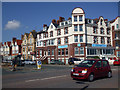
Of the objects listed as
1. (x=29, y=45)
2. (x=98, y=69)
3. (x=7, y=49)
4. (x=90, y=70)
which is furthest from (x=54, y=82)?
(x=7, y=49)

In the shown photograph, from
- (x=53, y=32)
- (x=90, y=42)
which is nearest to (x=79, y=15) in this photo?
(x=90, y=42)

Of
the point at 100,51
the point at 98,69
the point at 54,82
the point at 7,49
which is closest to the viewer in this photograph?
the point at 54,82

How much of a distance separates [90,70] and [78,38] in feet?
103

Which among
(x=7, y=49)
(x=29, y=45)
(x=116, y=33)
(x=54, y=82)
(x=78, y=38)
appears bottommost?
(x=54, y=82)

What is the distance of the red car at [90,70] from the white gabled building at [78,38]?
96.7 feet

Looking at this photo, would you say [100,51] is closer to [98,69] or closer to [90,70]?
[98,69]

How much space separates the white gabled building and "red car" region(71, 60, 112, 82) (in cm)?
2947

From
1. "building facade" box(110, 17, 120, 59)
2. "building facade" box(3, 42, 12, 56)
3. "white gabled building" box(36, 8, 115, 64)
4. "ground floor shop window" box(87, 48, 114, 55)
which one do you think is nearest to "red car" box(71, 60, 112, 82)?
"white gabled building" box(36, 8, 115, 64)

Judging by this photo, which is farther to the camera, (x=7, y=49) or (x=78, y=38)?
(x=7, y=49)

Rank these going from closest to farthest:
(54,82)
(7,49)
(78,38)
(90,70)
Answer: (54,82) → (90,70) → (78,38) → (7,49)

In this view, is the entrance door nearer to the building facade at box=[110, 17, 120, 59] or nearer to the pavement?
the pavement

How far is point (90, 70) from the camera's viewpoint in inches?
461

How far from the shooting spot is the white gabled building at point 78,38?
43000mm

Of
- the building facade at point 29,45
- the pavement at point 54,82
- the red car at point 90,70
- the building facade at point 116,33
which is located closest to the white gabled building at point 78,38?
the building facade at point 116,33
